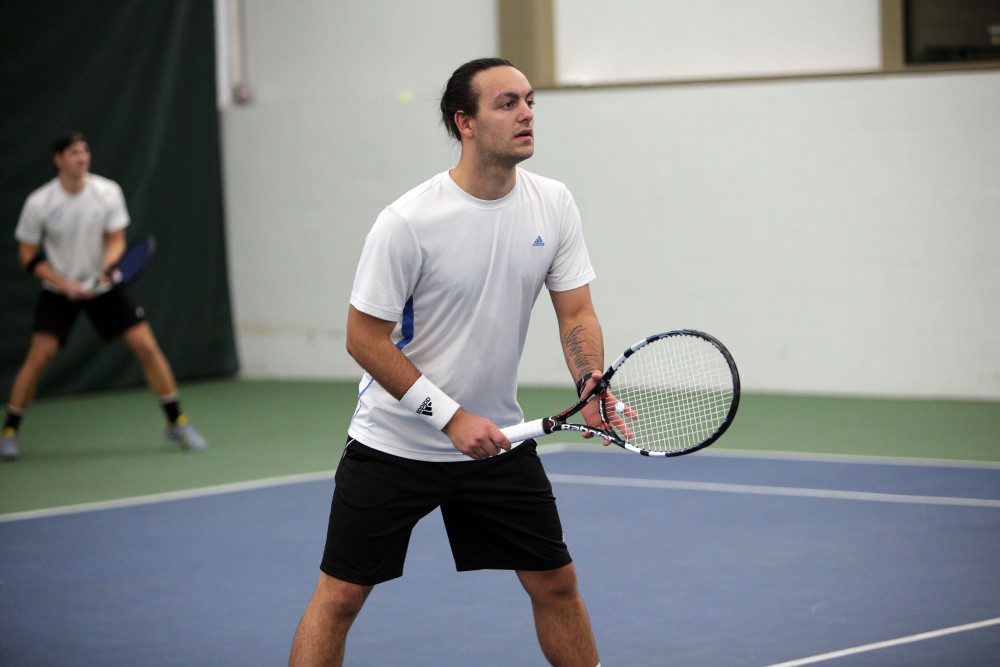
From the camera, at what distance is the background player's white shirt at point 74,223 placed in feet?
26.3

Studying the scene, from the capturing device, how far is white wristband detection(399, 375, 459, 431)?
313 centimetres

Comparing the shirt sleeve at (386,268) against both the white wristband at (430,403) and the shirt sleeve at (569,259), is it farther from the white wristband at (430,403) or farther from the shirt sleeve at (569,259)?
the shirt sleeve at (569,259)

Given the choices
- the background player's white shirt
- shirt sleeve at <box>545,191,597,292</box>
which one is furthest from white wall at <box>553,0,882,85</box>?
shirt sleeve at <box>545,191,597,292</box>

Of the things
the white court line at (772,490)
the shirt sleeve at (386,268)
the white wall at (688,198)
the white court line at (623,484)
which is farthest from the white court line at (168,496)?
the shirt sleeve at (386,268)

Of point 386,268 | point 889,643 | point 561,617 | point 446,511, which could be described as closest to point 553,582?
point 561,617

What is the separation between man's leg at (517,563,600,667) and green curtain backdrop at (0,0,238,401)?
7689mm

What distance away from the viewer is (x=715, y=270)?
9.76 m

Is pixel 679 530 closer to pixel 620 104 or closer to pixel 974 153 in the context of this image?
pixel 974 153

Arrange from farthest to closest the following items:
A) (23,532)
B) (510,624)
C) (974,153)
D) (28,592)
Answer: (974,153) < (23,532) < (28,592) < (510,624)

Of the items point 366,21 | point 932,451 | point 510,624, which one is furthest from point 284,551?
point 366,21

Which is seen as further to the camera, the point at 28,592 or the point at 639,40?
the point at 639,40

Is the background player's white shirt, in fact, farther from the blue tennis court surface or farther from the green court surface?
the blue tennis court surface

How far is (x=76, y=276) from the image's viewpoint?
8117 mm

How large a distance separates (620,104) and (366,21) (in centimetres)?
229
